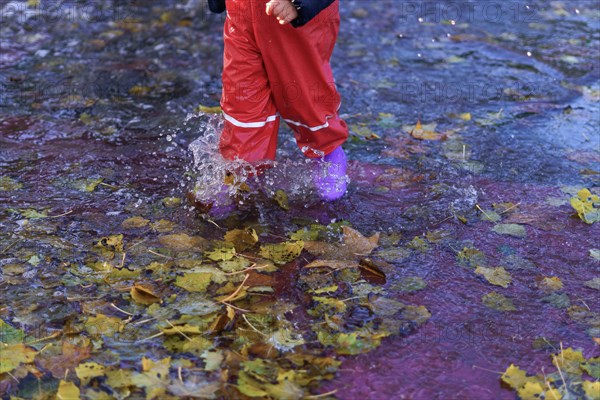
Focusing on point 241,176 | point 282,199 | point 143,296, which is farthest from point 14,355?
point 282,199

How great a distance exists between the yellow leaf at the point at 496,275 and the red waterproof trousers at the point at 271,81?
915 millimetres

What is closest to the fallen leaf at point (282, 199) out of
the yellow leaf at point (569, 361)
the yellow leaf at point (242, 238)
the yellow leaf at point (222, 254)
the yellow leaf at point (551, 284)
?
the yellow leaf at point (242, 238)

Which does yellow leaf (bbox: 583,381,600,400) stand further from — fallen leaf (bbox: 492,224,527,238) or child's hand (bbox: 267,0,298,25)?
child's hand (bbox: 267,0,298,25)

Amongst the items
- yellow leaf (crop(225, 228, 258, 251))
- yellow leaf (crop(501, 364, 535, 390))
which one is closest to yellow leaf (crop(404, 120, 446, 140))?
yellow leaf (crop(225, 228, 258, 251))

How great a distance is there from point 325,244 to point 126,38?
322 centimetres

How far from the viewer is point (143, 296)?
8.71 feet

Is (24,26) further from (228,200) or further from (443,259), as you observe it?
(443,259)

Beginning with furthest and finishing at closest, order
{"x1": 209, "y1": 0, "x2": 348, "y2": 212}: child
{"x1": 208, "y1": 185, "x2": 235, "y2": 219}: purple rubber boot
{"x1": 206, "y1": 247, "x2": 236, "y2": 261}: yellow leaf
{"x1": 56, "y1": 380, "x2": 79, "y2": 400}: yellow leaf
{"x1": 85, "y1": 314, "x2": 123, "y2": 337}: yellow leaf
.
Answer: {"x1": 208, "y1": 185, "x2": 235, "y2": 219}: purple rubber boot < {"x1": 209, "y1": 0, "x2": 348, "y2": 212}: child < {"x1": 206, "y1": 247, "x2": 236, "y2": 261}: yellow leaf < {"x1": 85, "y1": 314, "x2": 123, "y2": 337}: yellow leaf < {"x1": 56, "y1": 380, "x2": 79, "y2": 400}: yellow leaf

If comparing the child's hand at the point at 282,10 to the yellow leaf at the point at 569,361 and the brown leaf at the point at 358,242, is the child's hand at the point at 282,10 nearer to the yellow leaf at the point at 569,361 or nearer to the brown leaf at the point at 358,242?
the brown leaf at the point at 358,242

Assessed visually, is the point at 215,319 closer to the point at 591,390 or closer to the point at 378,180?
the point at 591,390

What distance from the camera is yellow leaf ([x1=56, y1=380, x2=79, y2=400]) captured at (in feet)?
7.18

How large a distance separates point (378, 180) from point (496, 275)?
0.94 meters

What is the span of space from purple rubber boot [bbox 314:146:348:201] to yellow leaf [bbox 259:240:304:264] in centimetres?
46

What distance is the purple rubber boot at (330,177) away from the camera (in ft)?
11.2
